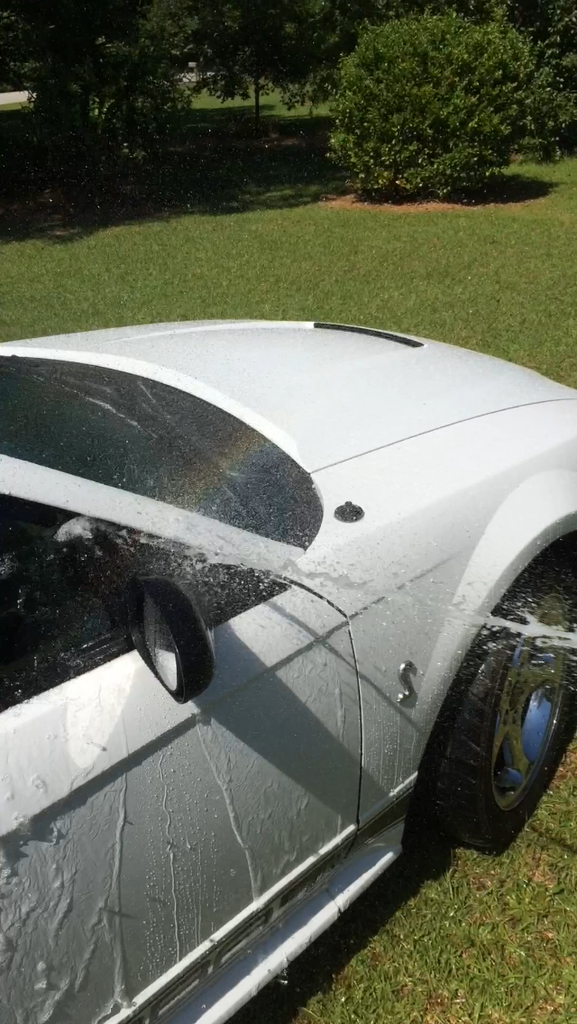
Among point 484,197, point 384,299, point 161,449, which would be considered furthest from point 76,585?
point 484,197

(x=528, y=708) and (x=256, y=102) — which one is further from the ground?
(x=256, y=102)

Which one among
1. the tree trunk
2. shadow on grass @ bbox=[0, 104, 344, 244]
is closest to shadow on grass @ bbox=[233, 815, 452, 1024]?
shadow on grass @ bbox=[0, 104, 344, 244]

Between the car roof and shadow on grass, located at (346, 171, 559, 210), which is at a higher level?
the car roof

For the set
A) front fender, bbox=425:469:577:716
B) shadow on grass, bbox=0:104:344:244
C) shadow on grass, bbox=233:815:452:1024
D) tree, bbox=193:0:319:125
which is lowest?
shadow on grass, bbox=0:104:344:244

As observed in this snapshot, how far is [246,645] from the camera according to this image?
5.84 ft

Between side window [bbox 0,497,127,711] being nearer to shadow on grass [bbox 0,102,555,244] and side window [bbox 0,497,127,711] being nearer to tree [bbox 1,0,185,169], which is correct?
shadow on grass [bbox 0,102,555,244]

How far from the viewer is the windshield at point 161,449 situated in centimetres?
203

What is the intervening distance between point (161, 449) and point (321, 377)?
67 centimetres

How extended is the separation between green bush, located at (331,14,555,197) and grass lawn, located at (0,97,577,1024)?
0.65 metres

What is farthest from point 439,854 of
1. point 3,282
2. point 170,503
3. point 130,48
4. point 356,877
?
point 130,48

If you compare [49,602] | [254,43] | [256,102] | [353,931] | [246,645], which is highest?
[254,43]

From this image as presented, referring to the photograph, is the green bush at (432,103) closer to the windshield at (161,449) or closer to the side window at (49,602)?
the windshield at (161,449)

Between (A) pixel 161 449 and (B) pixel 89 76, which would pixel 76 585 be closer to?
(A) pixel 161 449

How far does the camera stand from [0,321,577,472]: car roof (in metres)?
2.40
